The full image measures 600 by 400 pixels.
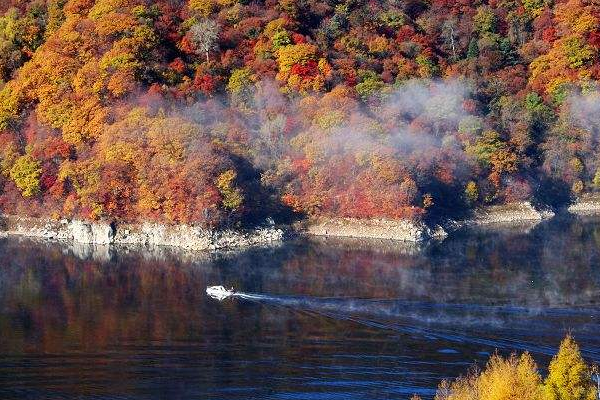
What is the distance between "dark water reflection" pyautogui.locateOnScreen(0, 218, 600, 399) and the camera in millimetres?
35750

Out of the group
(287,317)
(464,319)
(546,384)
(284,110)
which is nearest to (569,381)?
(546,384)

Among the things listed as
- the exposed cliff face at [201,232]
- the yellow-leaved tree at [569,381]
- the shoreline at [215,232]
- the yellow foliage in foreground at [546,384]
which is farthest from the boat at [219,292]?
the yellow-leaved tree at [569,381]

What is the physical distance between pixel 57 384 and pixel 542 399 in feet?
60.5

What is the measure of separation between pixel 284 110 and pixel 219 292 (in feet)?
89.5

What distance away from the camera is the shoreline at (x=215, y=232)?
6066 centimetres

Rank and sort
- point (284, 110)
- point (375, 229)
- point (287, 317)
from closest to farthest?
point (287, 317)
point (375, 229)
point (284, 110)

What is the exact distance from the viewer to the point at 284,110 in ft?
237

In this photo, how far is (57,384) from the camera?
35.0m

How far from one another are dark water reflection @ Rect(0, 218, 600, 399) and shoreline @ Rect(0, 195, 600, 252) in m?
2.23

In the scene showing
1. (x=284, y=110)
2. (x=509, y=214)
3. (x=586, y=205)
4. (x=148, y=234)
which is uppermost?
(x=284, y=110)

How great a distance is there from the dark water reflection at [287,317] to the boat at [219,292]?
64 cm

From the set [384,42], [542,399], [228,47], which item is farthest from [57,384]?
[384,42]

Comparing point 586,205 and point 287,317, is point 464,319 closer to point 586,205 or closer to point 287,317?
point 287,317

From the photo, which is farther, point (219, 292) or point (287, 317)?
point (219, 292)
